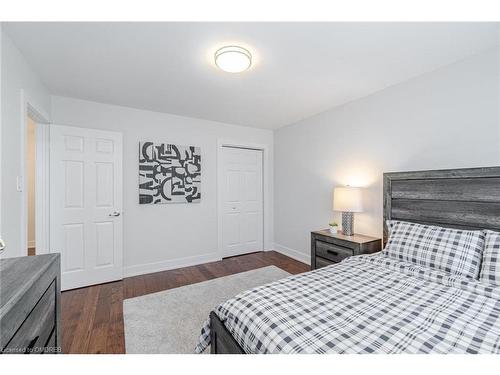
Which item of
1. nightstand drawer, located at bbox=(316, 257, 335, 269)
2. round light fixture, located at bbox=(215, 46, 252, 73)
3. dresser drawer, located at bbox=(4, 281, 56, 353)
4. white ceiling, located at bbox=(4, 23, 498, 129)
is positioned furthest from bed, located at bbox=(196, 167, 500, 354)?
round light fixture, located at bbox=(215, 46, 252, 73)

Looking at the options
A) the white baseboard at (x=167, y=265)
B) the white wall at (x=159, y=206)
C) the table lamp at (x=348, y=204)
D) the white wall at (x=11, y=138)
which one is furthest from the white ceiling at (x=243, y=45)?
the white baseboard at (x=167, y=265)

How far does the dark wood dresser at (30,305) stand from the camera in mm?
720

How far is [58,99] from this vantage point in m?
Result: 2.75

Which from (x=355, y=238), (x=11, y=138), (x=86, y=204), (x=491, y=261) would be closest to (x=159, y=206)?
(x=86, y=204)

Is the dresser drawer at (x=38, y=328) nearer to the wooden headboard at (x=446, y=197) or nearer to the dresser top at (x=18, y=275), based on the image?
the dresser top at (x=18, y=275)

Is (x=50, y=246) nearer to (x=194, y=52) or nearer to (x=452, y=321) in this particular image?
(x=194, y=52)

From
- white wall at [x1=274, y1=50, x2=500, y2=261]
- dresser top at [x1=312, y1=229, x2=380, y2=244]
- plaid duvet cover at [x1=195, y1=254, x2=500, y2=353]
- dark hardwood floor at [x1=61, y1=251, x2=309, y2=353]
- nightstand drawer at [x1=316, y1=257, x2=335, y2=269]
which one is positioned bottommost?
dark hardwood floor at [x1=61, y1=251, x2=309, y2=353]

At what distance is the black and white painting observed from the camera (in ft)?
10.6

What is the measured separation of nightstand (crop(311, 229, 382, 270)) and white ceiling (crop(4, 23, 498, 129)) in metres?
1.68

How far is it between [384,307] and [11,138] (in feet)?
9.08

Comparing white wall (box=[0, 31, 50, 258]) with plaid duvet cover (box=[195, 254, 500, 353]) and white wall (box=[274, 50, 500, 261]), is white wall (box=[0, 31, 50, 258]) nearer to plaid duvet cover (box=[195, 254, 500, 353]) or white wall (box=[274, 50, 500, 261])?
plaid duvet cover (box=[195, 254, 500, 353])

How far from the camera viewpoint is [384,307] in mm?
1261

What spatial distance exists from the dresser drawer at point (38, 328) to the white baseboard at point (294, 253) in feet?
10.2

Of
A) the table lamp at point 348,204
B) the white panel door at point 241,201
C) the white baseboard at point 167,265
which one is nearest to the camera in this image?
the table lamp at point 348,204
